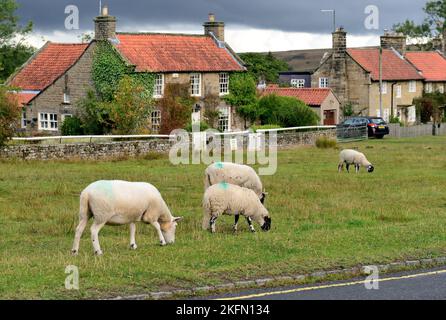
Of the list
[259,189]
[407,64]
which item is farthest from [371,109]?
[259,189]

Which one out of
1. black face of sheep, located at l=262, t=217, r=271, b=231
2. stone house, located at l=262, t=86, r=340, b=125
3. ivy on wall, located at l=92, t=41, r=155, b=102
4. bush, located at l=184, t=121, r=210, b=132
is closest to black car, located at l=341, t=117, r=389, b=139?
stone house, located at l=262, t=86, r=340, b=125

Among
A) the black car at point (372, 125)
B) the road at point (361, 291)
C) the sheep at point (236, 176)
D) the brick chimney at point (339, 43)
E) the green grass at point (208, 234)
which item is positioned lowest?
the road at point (361, 291)

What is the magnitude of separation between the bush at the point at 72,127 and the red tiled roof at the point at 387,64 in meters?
38.8

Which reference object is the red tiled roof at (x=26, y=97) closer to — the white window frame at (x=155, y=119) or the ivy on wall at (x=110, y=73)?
the ivy on wall at (x=110, y=73)

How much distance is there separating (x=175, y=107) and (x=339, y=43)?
33.9 meters

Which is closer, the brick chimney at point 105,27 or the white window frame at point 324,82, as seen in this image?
the brick chimney at point 105,27

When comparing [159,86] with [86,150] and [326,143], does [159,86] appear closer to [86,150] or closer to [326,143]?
[326,143]

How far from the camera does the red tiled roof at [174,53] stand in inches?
2682

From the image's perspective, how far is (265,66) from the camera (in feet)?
375

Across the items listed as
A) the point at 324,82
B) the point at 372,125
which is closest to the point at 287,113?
the point at 372,125

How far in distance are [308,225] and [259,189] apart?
3.71m

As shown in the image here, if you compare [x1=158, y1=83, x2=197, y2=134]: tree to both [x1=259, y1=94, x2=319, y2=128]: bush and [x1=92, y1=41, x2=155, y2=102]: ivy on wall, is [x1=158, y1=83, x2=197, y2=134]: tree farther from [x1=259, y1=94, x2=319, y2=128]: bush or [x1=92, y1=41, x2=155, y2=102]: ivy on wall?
[x1=259, y1=94, x2=319, y2=128]: bush

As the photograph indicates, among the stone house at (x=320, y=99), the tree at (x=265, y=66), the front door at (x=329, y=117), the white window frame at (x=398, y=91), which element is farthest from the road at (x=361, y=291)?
the tree at (x=265, y=66)

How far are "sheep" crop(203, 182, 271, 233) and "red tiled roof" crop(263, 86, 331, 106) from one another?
6076 centimetres
